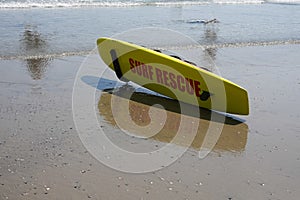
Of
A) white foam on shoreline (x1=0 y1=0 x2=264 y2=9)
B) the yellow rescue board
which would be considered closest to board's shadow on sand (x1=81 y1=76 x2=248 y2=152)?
the yellow rescue board

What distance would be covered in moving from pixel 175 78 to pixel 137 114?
100 centimetres

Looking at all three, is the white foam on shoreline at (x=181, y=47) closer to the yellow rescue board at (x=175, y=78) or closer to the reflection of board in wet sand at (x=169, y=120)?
the yellow rescue board at (x=175, y=78)

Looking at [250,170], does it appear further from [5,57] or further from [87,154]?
[5,57]

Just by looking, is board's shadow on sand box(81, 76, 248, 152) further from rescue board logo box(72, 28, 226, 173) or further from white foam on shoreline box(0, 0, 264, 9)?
white foam on shoreline box(0, 0, 264, 9)

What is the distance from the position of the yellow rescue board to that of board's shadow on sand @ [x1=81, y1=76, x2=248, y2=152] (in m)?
0.15

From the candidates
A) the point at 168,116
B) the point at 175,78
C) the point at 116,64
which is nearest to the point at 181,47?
the point at 116,64

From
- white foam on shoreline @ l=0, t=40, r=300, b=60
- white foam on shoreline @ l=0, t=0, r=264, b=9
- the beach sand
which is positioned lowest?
the beach sand

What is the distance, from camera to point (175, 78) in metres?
6.08

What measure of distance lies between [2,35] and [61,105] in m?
6.52

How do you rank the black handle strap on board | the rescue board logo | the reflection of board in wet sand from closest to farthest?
the rescue board logo → the reflection of board in wet sand → the black handle strap on board

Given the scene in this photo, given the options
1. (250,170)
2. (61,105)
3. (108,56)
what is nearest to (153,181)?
(250,170)

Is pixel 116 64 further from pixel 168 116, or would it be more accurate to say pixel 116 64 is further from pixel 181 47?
pixel 181 47

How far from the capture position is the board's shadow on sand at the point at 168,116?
478 cm

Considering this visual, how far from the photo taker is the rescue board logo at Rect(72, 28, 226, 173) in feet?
14.3
